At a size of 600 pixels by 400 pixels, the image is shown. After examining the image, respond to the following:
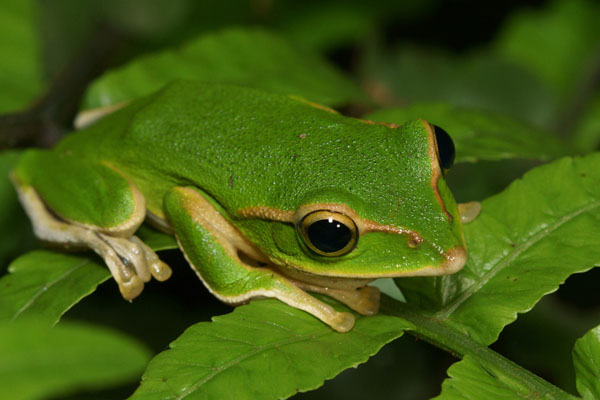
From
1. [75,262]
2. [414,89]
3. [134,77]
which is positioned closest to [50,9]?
[134,77]

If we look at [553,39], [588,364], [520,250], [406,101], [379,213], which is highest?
[379,213]

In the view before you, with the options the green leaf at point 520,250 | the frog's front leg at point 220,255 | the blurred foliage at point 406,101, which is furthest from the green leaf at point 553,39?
the frog's front leg at point 220,255

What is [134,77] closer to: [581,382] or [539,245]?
[539,245]

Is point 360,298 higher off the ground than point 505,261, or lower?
lower

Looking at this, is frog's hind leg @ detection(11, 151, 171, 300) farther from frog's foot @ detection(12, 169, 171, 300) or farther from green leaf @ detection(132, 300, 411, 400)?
green leaf @ detection(132, 300, 411, 400)

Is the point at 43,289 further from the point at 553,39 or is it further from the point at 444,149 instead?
the point at 553,39

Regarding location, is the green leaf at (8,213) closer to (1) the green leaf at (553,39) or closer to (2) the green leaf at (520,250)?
(2) the green leaf at (520,250)

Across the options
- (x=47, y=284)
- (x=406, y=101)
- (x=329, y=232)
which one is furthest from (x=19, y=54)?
(x=329, y=232)
